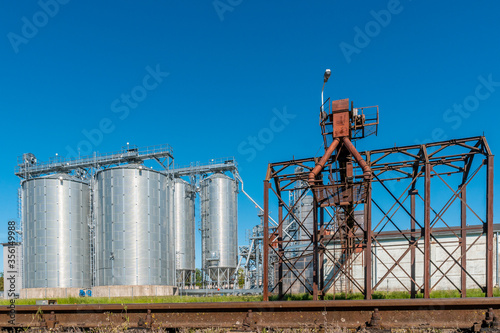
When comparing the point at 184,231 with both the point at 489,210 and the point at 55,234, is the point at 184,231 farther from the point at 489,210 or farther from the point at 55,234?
the point at 489,210

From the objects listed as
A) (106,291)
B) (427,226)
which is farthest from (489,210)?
(106,291)

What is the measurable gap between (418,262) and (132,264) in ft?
69.6

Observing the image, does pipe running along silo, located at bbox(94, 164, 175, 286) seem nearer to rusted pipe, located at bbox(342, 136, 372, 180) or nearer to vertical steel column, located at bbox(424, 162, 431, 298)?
rusted pipe, located at bbox(342, 136, 372, 180)

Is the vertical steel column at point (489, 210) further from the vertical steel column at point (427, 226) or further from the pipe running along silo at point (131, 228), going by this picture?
the pipe running along silo at point (131, 228)

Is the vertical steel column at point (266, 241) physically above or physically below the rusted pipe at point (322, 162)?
below

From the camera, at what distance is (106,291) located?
3244 cm

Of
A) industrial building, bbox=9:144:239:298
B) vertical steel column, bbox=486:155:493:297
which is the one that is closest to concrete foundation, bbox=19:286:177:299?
industrial building, bbox=9:144:239:298

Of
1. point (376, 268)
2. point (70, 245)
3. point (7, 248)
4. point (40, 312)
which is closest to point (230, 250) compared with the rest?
point (70, 245)

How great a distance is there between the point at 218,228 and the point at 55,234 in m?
15.5

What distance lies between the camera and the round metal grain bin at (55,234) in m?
34.5

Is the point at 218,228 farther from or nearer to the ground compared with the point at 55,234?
nearer to the ground

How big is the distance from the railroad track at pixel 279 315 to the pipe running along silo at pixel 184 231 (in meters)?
30.6

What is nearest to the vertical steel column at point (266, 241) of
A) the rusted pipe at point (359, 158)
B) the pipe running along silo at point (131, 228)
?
the rusted pipe at point (359, 158)

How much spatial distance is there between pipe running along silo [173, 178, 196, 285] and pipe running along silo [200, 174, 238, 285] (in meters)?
1.29
